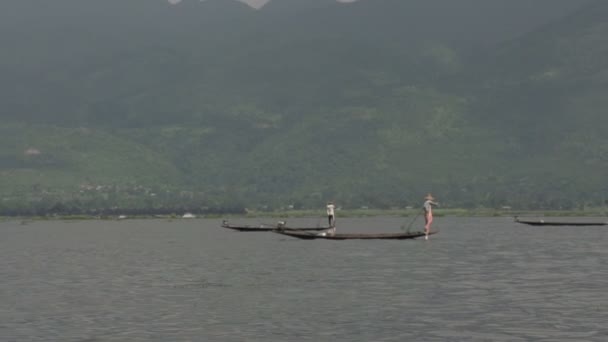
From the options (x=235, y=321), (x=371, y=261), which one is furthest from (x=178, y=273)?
(x=235, y=321)

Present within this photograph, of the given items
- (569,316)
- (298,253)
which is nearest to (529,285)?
(569,316)

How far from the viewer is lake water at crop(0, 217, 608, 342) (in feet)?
123

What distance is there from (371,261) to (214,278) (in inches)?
579

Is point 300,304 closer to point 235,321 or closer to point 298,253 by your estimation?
point 235,321

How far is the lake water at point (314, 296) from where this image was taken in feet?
123

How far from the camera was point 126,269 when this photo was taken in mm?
70312

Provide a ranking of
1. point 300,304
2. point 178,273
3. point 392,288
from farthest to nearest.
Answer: point 178,273
point 392,288
point 300,304

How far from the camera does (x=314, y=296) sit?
49.0m

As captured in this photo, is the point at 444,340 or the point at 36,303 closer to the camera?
the point at 444,340

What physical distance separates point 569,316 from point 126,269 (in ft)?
119

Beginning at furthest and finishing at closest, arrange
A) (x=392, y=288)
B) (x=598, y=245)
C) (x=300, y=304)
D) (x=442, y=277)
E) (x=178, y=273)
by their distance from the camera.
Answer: (x=598, y=245), (x=178, y=273), (x=442, y=277), (x=392, y=288), (x=300, y=304)

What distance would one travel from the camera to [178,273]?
65438 mm

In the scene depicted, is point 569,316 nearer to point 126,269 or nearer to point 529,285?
point 529,285

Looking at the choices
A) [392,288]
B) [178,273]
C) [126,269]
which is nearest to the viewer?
[392,288]
